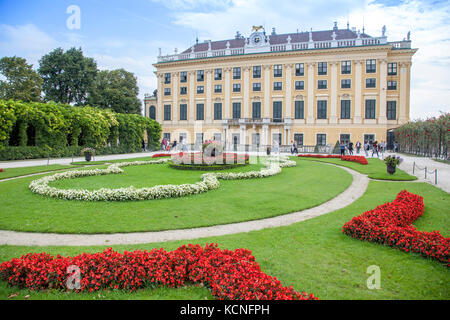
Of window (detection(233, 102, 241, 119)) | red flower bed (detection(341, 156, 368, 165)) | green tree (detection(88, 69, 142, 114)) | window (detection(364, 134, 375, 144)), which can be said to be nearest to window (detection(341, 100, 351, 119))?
window (detection(364, 134, 375, 144))

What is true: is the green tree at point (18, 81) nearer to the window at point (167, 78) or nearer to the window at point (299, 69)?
the window at point (167, 78)

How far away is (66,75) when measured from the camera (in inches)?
1892

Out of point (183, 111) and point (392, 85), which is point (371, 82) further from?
point (183, 111)

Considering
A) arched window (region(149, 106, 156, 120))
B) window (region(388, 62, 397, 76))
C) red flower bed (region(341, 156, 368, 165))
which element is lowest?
red flower bed (region(341, 156, 368, 165))

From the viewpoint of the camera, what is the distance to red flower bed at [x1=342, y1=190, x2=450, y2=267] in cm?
553

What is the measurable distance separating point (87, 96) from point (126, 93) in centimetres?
931

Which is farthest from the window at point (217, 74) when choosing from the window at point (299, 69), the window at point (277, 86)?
the window at point (299, 69)

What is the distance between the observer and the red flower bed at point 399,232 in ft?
18.1

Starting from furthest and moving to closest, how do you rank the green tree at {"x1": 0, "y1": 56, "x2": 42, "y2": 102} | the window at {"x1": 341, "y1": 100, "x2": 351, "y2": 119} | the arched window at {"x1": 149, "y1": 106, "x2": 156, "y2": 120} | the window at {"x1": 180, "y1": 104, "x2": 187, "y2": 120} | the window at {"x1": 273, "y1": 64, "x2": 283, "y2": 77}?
the arched window at {"x1": 149, "y1": 106, "x2": 156, "y2": 120} → the window at {"x1": 180, "y1": 104, "x2": 187, "y2": 120} → the window at {"x1": 273, "y1": 64, "x2": 283, "y2": 77} → the window at {"x1": 341, "y1": 100, "x2": 351, "y2": 119} → the green tree at {"x1": 0, "y1": 56, "x2": 42, "y2": 102}

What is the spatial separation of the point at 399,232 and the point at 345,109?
152 feet

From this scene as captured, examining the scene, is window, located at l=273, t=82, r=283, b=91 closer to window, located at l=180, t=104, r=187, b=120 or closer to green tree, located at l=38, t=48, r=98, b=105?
window, located at l=180, t=104, r=187, b=120

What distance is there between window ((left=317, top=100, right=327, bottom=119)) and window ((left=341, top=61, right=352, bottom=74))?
18.4 feet

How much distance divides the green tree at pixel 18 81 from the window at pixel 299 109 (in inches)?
1603
